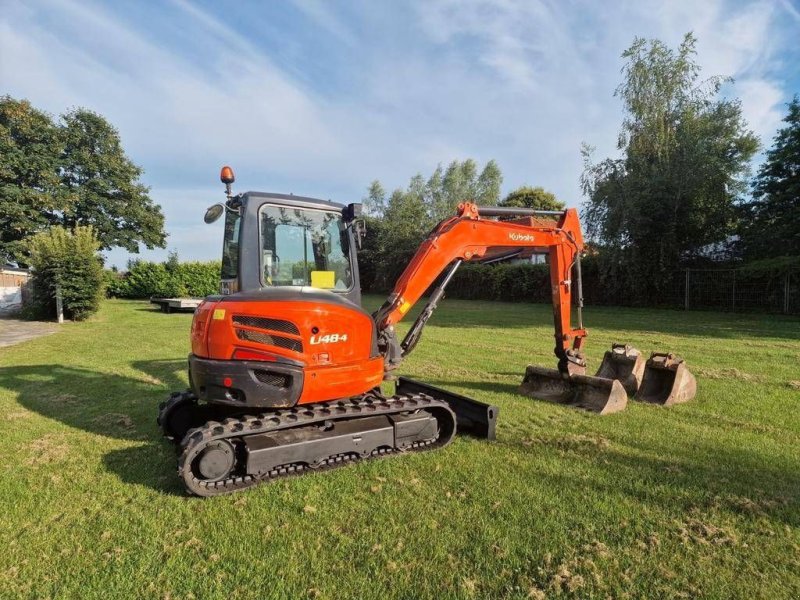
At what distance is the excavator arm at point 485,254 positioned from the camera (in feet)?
17.5

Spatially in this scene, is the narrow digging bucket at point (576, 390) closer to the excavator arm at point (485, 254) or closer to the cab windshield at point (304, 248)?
the excavator arm at point (485, 254)

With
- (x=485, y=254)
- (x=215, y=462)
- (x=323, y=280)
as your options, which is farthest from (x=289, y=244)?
(x=485, y=254)

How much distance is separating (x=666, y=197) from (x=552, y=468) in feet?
60.9

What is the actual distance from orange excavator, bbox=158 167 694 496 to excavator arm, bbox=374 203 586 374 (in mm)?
16

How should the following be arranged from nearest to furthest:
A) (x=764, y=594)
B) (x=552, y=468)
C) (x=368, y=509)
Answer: (x=764, y=594), (x=368, y=509), (x=552, y=468)

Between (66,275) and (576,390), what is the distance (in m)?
17.5

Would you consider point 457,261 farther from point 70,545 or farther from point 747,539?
point 70,545

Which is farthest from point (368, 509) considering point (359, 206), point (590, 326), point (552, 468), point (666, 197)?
point (666, 197)

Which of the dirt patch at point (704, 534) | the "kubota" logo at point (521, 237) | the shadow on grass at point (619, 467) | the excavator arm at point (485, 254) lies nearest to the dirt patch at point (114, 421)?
the shadow on grass at point (619, 467)

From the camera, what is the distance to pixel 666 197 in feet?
64.5

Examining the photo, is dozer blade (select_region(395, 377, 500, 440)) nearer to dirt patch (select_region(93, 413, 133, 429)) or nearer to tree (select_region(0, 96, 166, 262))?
dirt patch (select_region(93, 413, 133, 429))

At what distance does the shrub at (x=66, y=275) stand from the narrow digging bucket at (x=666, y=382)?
17.8 metres

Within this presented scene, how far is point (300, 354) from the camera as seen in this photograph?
4.23 m

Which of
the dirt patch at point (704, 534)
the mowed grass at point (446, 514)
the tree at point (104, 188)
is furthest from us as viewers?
the tree at point (104, 188)
